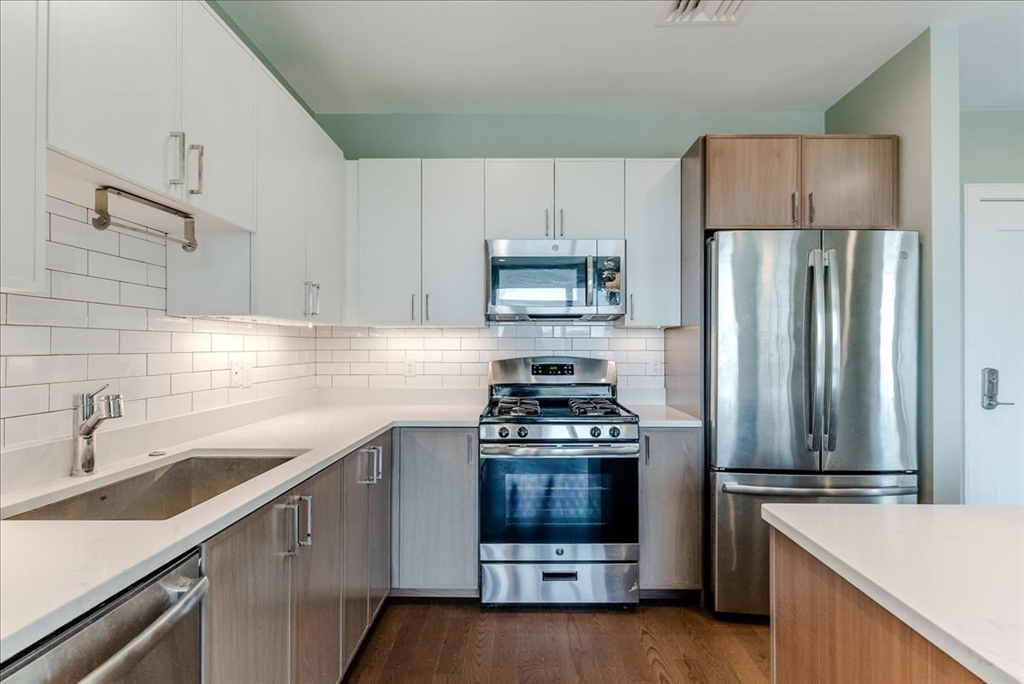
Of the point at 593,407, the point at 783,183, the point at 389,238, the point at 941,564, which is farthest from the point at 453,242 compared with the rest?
the point at 941,564

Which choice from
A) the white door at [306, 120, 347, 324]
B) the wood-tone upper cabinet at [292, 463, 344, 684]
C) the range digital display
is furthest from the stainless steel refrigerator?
the white door at [306, 120, 347, 324]

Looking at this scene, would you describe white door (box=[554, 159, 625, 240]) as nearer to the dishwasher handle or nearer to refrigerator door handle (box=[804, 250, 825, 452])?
refrigerator door handle (box=[804, 250, 825, 452])

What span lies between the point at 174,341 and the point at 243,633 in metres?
1.11

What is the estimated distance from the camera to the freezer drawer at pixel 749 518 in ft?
7.85

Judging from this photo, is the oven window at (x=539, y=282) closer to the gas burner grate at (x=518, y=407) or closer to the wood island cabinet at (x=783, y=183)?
the gas burner grate at (x=518, y=407)

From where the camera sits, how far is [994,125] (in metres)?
3.07

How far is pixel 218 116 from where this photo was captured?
1.60m

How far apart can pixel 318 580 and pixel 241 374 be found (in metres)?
1.06

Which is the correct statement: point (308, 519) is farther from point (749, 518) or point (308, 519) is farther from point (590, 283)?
point (749, 518)

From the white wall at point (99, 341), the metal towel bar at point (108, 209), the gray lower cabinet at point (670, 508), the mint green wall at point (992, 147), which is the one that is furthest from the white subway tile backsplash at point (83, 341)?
the mint green wall at point (992, 147)

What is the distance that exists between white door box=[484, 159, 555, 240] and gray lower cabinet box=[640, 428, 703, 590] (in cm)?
121

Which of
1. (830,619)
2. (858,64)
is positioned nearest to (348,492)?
(830,619)

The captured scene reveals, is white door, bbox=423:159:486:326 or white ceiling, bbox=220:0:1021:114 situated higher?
white ceiling, bbox=220:0:1021:114

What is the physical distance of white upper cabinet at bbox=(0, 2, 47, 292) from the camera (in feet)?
3.02
